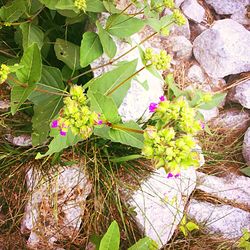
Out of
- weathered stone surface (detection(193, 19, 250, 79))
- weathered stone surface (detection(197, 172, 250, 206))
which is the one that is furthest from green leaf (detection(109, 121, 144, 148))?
weathered stone surface (detection(193, 19, 250, 79))

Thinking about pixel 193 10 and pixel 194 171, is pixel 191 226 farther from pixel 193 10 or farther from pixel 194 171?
pixel 193 10

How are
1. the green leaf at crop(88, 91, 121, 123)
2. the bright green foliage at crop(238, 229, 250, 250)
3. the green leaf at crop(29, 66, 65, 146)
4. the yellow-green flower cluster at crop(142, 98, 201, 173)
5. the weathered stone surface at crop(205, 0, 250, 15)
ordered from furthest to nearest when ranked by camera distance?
the weathered stone surface at crop(205, 0, 250, 15), the bright green foliage at crop(238, 229, 250, 250), the green leaf at crop(29, 66, 65, 146), the green leaf at crop(88, 91, 121, 123), the yellow-green flower cluster at crop(142, 98, 201, 173)

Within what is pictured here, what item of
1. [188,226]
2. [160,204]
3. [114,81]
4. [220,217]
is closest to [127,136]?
[114,81]

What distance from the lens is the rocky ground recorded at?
5.85 feet

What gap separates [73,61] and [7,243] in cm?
81

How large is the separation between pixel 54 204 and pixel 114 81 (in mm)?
631

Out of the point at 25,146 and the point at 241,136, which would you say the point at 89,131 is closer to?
the point at 25,146

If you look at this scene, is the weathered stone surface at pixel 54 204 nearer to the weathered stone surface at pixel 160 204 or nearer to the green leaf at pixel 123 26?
the weathered stone surface at pixel 160 204

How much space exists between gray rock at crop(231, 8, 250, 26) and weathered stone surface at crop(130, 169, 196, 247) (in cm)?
101

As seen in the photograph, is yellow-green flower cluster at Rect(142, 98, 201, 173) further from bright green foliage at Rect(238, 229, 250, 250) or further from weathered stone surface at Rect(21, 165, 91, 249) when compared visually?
bright green foliage at Rect(238, 229, 250, 250)

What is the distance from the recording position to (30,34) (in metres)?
1.48

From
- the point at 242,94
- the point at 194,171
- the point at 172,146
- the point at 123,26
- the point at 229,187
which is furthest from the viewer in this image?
the point at 242,94

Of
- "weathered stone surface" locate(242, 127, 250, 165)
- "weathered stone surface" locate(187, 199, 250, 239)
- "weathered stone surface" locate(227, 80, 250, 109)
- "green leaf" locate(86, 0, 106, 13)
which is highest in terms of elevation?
"green leaf" locate(86, 0, 106, 13)

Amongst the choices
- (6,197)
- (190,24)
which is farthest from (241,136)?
(6,197)
